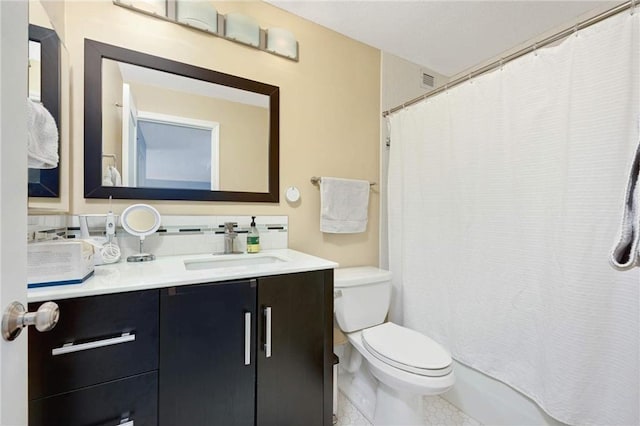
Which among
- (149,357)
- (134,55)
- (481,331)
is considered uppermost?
(134,55)

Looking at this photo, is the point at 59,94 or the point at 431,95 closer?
the point at 59,94

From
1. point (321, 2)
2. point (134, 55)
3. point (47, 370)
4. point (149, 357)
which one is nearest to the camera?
point (47, 370)

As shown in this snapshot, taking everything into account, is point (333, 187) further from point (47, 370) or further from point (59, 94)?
point (47, 370)

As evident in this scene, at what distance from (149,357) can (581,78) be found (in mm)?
1851

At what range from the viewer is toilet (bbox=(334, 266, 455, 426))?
1198 millimetres

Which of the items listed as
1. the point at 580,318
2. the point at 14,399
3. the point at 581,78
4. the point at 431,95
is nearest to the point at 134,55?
the point at 14,399

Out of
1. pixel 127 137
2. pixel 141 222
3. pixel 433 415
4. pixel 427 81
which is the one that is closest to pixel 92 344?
pixel 141 222

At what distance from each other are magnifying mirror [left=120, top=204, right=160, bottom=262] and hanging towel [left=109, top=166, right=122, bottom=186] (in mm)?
122

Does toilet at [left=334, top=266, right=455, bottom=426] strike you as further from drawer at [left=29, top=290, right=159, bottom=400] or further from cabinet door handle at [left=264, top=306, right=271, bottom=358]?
drawer at [left=29, top=290, right=159, bottom=400]

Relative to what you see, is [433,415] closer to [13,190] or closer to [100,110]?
[13,190]

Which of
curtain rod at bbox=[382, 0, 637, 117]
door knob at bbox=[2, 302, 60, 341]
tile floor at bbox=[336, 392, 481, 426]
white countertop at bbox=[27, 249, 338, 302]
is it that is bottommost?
tile floor at bbox=[336, 392, 481, 426]

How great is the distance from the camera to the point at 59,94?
107 centimetres

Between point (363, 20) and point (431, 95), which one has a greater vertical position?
point (363, 20)

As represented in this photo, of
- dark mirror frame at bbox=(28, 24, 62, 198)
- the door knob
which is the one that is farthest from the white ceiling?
the door knob
